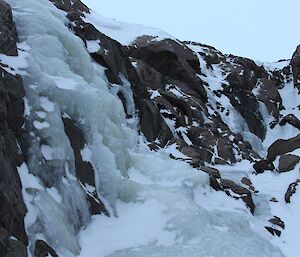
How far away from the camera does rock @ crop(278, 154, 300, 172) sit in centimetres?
1941

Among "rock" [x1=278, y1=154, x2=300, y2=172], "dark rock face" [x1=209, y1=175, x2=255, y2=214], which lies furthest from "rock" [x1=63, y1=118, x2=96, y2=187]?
"rock" [x1=278, y1=154, x2=300, y2=172]

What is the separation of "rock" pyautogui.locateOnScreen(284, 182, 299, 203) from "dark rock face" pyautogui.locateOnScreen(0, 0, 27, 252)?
9.94 metres

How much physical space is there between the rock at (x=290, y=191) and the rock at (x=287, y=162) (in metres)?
1.80

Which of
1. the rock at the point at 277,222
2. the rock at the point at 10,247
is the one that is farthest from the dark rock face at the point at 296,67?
the rock at the point at 10,247

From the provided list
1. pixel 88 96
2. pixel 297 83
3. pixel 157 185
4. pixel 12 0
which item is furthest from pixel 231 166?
pixel 297 83

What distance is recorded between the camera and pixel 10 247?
28.7ft

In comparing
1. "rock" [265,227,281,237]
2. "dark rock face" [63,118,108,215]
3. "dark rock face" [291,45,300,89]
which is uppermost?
"dark rock face" [63,118,108,215]

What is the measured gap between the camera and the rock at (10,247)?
28.0ft

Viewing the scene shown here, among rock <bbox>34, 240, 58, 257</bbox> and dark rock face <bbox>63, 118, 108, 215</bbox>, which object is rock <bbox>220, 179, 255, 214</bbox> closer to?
dark rock face <bbox>63, 118, 108, 215</bbox>

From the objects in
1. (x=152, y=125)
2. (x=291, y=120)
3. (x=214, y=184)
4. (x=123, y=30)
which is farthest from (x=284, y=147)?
(x=123, y=30)

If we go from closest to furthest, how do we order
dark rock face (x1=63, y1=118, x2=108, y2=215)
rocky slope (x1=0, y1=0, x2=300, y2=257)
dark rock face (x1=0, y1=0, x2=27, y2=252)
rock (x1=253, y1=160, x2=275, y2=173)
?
1. dark rock face (x1=0, y1=0, x2=27, y2=252)
2. rocky slope (x1=0, y1=0, x2=300, y2=257)
3. dark rock face (x1=63, y1=118, x2=108, y2=215)
4. rock (x1=253, y1=160, x2=275, y2=173)

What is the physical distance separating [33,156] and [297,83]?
107 feet

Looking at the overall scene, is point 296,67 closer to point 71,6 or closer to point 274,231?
point 71,6

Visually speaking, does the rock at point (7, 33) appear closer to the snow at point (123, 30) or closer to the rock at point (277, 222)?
the rock at point (277, 222)
